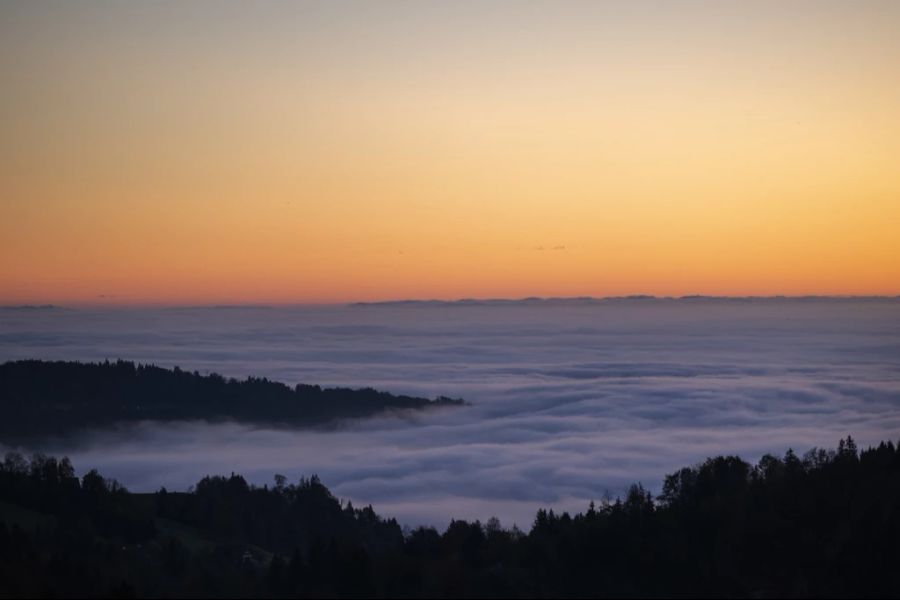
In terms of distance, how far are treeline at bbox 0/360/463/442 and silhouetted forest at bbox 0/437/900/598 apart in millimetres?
75384

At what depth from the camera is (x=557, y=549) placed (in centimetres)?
4391

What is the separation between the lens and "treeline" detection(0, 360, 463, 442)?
12862 centimetres

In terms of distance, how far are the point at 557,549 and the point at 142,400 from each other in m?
109

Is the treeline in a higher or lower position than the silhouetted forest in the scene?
lower

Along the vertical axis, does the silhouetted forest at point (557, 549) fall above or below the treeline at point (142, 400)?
above

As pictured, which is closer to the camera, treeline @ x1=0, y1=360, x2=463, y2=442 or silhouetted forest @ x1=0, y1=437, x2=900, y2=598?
silhouetted forest @ x1=0, y1=437, x2=900, y2=598

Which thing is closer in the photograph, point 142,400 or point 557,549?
point 557,549

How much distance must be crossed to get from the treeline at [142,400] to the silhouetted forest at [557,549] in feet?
247

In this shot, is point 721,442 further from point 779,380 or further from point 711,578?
point 711,578

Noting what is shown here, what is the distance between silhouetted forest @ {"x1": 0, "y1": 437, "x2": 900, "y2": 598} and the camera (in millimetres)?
38125

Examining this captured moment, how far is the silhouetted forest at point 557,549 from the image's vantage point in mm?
38125

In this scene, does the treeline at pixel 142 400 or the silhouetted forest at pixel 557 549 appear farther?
the treeline at pixel 142 400

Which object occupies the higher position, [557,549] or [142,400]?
[557,549]

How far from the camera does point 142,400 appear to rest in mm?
142375
